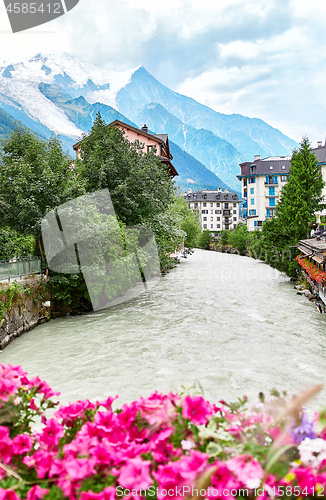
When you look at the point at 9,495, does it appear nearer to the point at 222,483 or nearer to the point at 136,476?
the point at 136,476

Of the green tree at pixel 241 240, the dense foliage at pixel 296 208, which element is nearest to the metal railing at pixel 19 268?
the dense foliage at pixel 296 208

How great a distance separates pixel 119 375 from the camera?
8.48 meters

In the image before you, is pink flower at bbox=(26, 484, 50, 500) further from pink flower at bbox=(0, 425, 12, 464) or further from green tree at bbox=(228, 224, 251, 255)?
green tree at bbox=(228, 224, 251, 255)

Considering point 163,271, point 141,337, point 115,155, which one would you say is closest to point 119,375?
point 141,337

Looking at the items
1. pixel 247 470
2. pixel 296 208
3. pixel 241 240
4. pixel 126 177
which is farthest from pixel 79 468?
pixel 241 240

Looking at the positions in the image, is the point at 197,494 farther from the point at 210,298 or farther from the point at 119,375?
the point at 210,298

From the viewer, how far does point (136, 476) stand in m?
1.61

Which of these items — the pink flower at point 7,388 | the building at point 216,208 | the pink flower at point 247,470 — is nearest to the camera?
the pink flower at point 247,470

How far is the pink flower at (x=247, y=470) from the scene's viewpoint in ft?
4.74

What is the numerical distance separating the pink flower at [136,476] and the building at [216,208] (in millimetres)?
102422

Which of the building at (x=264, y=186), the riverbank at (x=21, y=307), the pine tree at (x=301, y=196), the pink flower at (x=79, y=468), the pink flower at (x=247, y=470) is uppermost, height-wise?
the building at (x=264, y=186)

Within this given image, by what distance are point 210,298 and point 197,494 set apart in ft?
57.8

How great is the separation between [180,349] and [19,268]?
22.6 ft

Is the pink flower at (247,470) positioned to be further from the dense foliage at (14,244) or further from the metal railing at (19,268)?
the dense foliage at (14,244)
